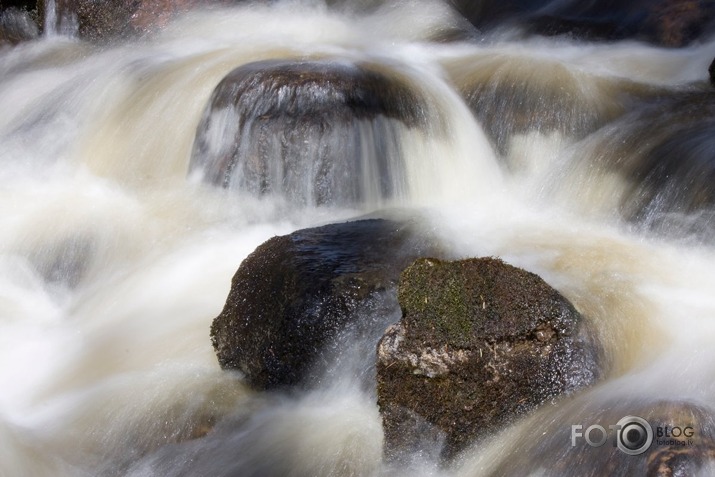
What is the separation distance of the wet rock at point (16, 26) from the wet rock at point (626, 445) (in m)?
8.52

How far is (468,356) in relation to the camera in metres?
4.39

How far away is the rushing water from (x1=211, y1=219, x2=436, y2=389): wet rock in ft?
0.44

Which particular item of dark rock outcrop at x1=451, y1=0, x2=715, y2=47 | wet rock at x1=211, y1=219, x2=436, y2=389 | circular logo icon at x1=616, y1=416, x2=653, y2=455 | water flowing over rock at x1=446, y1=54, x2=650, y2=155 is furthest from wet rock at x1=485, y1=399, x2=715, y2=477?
dark rock outcrop at x1=451, y1=0, x2=715, y2=47

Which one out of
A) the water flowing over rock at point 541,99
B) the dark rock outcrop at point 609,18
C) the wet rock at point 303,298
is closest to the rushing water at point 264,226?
the water flowing over rock at point 541,99

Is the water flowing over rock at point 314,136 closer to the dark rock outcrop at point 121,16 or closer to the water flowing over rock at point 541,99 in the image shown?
the water flowing over rock at point 541,99

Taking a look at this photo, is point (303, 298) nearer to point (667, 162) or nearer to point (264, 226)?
point (264, 226)

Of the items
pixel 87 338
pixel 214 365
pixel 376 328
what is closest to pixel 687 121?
pixel 376 328

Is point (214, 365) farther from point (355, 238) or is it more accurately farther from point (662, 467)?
point (662, 467)

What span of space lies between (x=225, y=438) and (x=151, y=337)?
4.56 feet

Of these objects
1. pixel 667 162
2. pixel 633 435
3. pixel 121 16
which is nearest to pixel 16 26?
pixel 121 16

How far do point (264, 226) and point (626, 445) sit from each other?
152 inches

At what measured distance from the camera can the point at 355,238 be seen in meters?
5.57

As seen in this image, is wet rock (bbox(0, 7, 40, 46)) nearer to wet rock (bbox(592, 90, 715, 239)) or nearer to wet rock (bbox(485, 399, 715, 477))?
wet rock (bbox(592, 90, 715, 239))

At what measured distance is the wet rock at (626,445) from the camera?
360 cm
